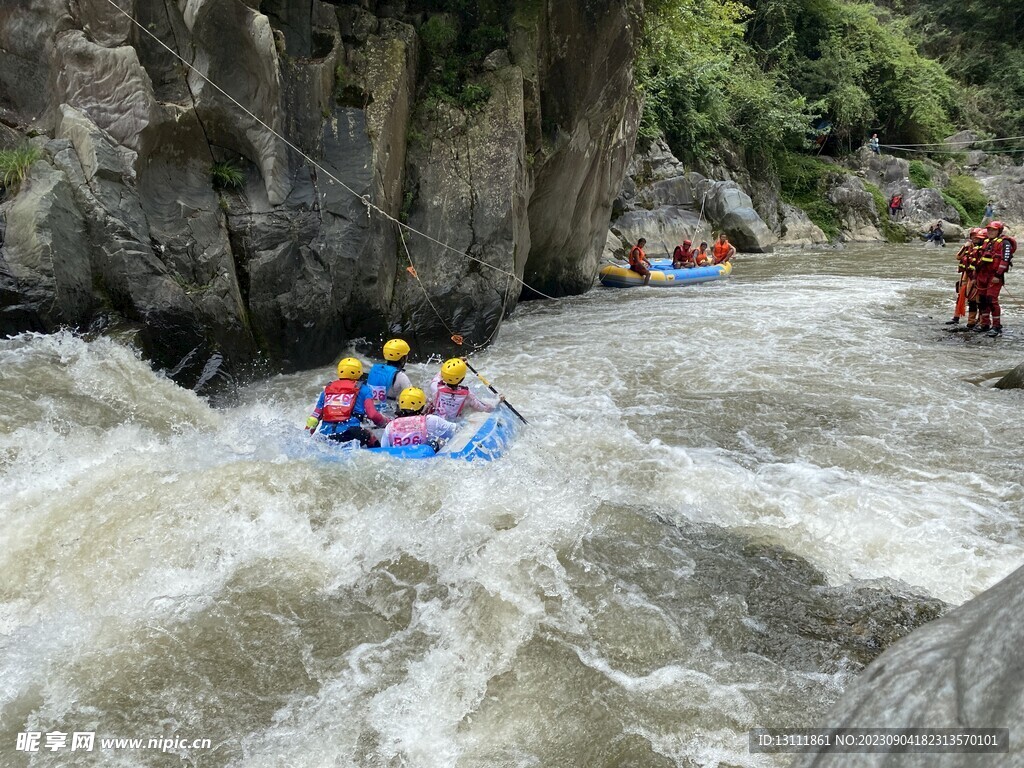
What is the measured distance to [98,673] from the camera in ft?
11.0

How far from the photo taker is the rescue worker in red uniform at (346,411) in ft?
19.4

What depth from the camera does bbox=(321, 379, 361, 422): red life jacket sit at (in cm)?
593

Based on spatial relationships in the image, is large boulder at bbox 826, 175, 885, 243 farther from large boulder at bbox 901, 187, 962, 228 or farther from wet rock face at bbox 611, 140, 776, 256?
wet rock face at bbox 611, 140, 776, 256

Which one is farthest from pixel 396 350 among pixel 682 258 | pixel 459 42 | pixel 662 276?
pixel 682 258

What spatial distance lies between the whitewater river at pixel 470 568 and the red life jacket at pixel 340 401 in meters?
0.40

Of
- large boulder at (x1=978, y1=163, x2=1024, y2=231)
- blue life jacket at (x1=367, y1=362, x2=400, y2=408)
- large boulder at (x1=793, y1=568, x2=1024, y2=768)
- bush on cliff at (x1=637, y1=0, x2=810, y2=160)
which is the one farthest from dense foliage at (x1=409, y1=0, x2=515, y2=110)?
large boulder at (x1=978, y1=163, x2=1024, y2=231)

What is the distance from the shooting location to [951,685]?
65.3 inches

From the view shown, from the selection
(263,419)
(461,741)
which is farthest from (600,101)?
(461,741)

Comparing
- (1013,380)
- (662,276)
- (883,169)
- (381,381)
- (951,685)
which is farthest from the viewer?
(883,169)

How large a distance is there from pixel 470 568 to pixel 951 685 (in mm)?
2907

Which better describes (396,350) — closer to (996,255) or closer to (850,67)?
(996,255)

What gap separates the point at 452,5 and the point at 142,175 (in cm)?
468

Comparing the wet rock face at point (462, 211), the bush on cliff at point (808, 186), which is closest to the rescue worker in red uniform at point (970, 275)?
the wet rock face at point (462, 211)

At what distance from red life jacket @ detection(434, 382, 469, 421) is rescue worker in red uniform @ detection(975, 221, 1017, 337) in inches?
316
